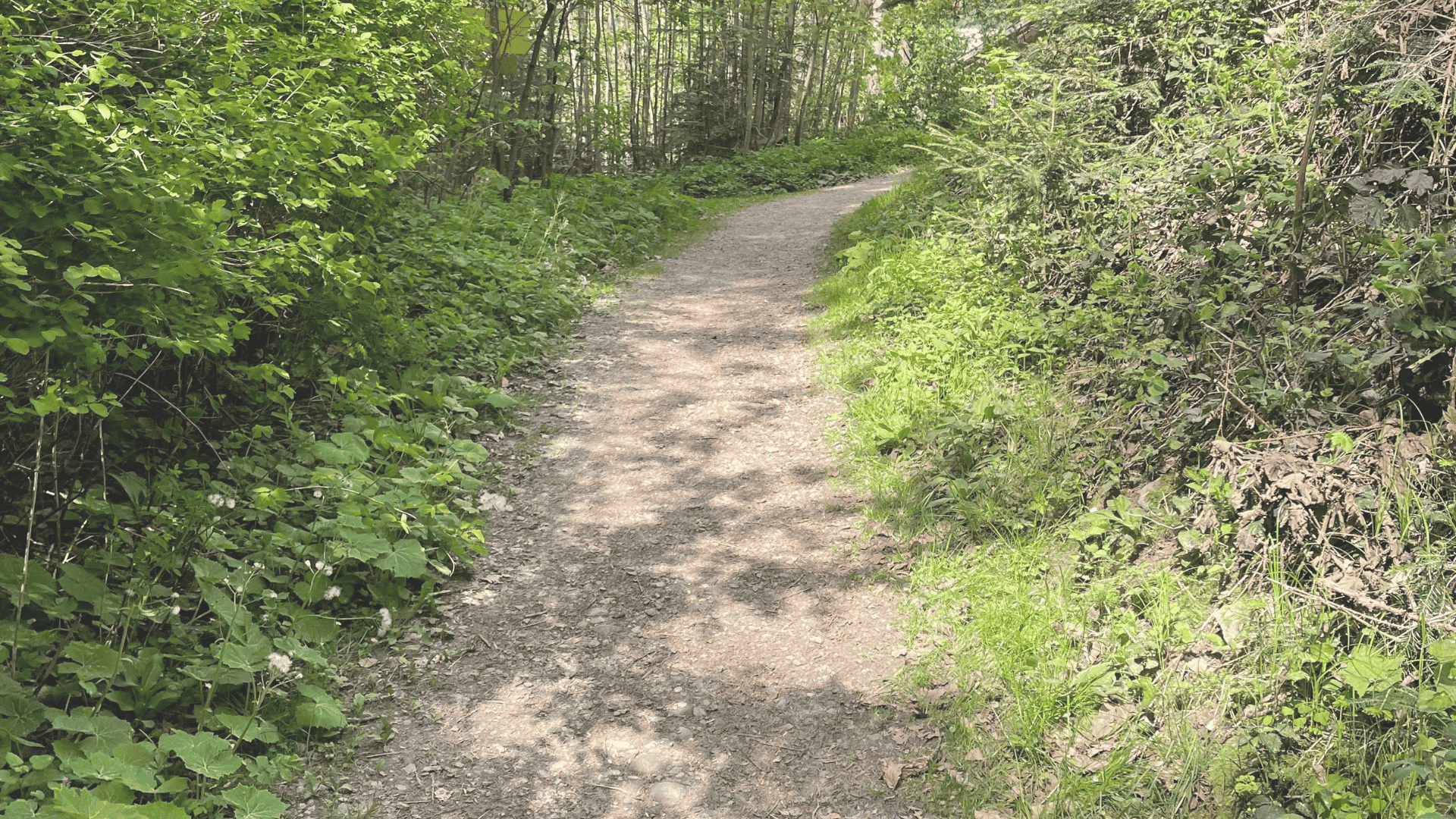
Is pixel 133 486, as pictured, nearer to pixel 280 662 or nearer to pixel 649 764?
pixel 280 662

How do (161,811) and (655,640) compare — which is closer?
(161,811)

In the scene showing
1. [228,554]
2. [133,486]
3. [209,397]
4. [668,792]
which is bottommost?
[668,792]

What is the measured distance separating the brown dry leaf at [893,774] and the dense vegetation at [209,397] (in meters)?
1.97

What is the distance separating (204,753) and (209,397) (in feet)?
5.94

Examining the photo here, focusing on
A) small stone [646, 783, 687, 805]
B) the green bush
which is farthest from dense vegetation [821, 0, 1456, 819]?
the green bush

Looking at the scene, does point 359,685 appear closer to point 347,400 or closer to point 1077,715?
point 347,400

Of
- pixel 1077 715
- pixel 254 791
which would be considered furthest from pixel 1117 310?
pixel 254 791

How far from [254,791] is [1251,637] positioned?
3.30m

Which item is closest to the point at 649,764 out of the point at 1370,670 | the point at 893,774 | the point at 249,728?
the point at 893,774

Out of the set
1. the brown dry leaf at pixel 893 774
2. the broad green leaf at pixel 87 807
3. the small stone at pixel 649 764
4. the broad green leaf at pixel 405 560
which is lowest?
the small stone at pixel 649 764

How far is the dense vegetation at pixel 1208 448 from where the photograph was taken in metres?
2.77

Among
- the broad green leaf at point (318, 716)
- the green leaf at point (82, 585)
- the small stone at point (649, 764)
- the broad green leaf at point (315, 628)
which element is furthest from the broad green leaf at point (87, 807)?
the small stone at point (649, 764)

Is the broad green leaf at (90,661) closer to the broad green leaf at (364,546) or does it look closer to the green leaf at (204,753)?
the green leaf at (204,753)

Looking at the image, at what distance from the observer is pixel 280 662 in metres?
3.21
